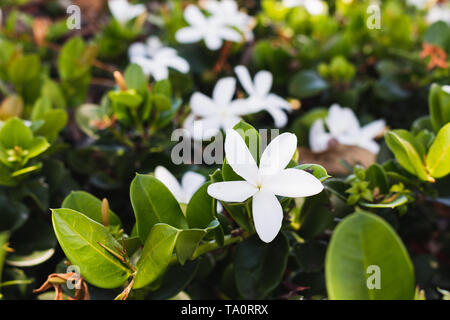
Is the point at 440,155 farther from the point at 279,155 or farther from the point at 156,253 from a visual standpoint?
the point at 156,253

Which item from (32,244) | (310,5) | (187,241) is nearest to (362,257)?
(187,241)

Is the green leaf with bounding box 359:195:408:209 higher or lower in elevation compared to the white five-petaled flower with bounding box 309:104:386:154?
lower

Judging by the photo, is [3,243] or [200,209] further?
[3,243]

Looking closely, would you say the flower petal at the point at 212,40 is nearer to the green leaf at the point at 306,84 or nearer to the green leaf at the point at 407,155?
the green leaf at the point at 306,84

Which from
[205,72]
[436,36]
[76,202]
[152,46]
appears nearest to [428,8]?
[436,36]

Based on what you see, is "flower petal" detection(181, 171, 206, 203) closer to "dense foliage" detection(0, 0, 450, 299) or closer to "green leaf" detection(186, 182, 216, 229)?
"dense foliage" detection(0, 0, 450, 299)

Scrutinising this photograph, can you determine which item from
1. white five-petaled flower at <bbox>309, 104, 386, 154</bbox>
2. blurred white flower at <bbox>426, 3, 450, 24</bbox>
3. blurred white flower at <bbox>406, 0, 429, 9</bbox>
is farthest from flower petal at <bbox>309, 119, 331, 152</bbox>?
A: blurred white flower at <bbox>406, 0, 429, 9</bbox>

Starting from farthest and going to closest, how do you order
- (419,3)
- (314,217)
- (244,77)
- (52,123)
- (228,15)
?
(419,3), (228,15), (244,77), (52,123), (314,217)
